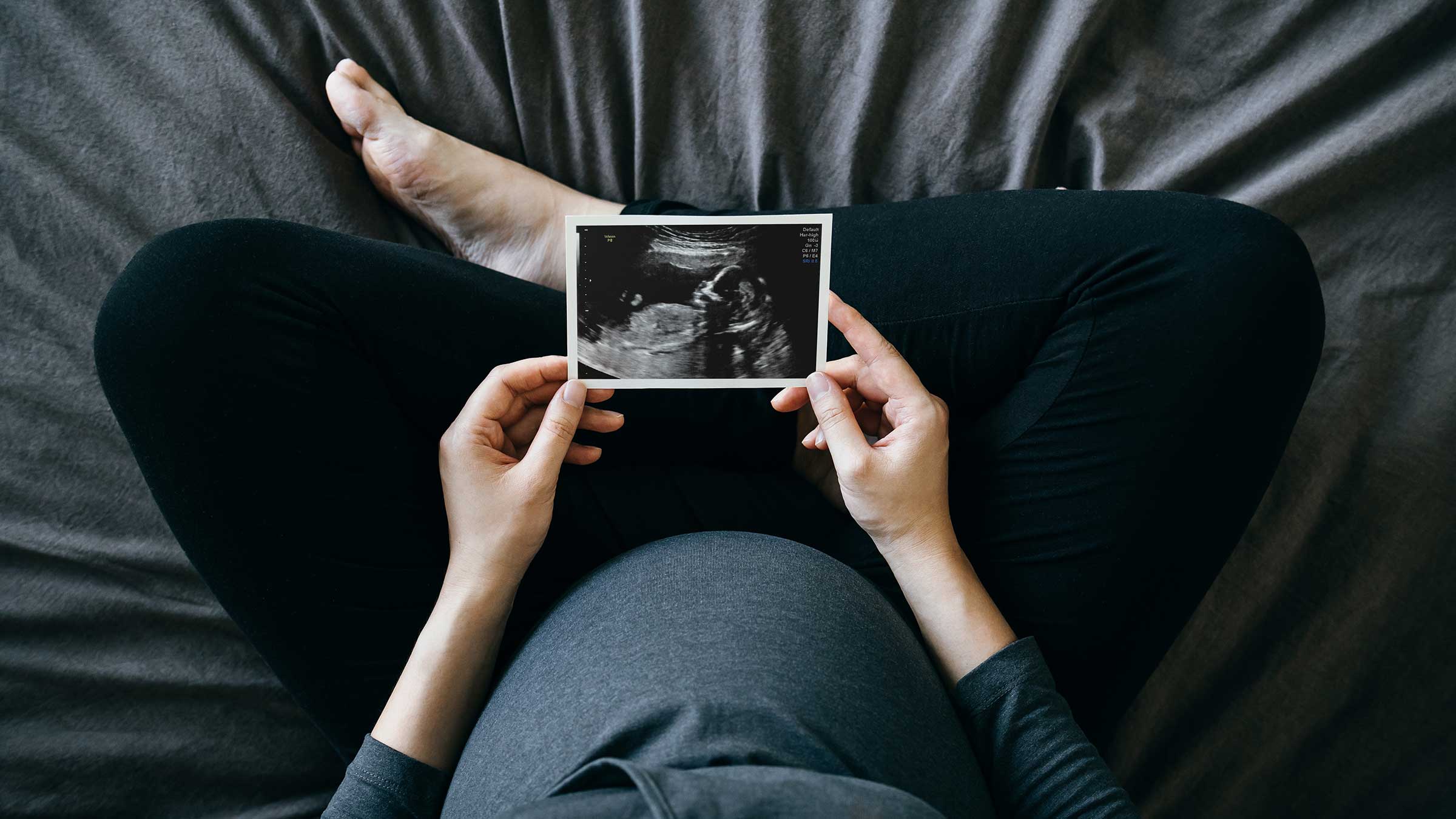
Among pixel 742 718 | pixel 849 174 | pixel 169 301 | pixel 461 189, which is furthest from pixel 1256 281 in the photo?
pixel 169 301

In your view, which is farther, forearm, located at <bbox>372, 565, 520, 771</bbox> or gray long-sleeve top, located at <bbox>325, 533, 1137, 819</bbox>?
forearm, located at <bbox>372, 565, 520, 771</bbox>

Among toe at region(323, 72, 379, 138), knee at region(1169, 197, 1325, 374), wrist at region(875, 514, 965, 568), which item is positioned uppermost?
toe at region(323, 72, 379, 138)

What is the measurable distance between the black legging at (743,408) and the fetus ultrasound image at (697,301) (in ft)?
0.29

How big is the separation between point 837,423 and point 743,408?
0.18 metres

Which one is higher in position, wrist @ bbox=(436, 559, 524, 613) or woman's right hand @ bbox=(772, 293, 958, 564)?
woman's right hand @ bbox=(772, 293, 958, 564)

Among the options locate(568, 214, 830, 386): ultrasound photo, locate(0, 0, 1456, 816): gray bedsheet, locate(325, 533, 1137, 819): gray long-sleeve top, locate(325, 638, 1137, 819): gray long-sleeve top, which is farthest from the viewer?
locate(0, 0, 1456, 816): gray bedsheet

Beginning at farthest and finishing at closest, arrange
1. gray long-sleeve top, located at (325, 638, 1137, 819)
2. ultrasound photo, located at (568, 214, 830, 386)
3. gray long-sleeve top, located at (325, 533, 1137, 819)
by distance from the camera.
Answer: ultrasound photo, located at (568, 214, 830, 386)
gray long-sleeve top, located at (325, 638, 1137, 819)
gray long-sleeve top, located at (325, 533, 1137, 819)

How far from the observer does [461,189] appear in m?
1.05

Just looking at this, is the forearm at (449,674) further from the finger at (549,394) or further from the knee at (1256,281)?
the knee at (1256,281)

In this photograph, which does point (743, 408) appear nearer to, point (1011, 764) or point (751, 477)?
point (751, 477)

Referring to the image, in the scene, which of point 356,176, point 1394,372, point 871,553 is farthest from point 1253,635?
point 356,176

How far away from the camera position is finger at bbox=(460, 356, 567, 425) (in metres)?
0.77

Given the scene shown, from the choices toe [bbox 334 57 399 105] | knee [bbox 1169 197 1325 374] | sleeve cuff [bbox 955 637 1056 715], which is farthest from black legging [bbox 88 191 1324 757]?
toe [bbox 334 57 399 105]

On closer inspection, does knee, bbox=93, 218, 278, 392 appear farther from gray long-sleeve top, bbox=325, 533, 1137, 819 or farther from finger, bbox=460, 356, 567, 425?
gray long-sleeve top, bbox=325, 533, 1137, 819
